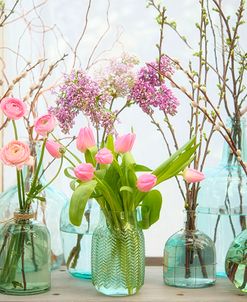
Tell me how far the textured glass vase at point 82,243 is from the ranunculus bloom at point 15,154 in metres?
0.24

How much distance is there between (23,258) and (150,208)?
287 mm

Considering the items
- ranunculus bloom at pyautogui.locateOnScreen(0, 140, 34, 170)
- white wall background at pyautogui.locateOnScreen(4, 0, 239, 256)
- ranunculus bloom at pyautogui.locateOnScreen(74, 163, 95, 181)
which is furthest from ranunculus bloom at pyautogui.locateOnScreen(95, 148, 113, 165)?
white wall background at pyautogui.locateOnScreen(4, 0, 239, 256)

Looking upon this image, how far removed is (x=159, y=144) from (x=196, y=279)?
67 centimetres

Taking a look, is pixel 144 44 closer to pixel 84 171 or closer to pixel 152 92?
pixel 152 92

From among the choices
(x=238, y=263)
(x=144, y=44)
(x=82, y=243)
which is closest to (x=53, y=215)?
(x=82, y=243)

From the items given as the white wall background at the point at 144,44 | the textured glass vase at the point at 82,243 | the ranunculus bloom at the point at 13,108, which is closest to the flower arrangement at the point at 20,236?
the ranunculus bloom at the point at 13,108

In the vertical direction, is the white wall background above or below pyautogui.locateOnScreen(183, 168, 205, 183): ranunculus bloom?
above

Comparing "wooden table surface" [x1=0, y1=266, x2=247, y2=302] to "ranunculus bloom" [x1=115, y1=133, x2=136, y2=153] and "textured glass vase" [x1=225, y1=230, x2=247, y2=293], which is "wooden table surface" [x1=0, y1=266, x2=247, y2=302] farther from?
"ranunculus bloom" [x1=115, y1=133, x2=136, y2=153]

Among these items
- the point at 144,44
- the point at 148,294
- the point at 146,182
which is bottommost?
the point at 148,294

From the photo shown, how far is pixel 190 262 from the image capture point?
1301 mm

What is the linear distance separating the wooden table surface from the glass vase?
0.06 feet

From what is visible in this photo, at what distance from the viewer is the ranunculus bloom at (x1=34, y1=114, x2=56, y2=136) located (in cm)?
123

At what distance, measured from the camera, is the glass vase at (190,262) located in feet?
4.26

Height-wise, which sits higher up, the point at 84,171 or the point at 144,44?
the point at 144,44
